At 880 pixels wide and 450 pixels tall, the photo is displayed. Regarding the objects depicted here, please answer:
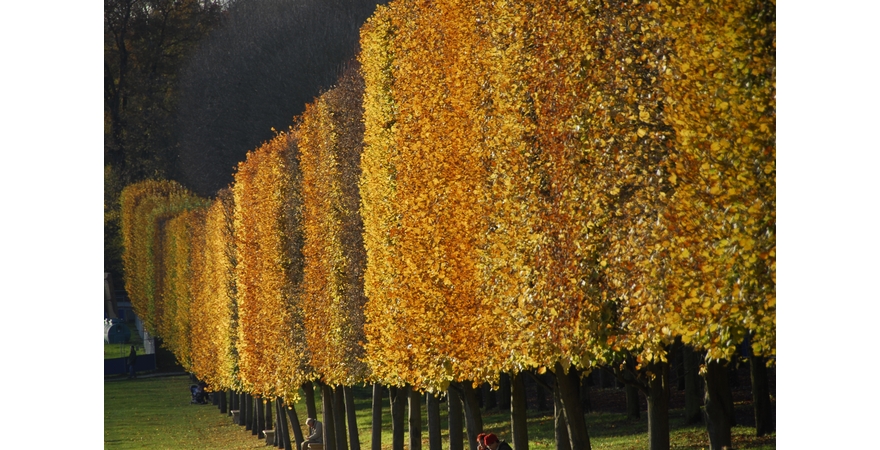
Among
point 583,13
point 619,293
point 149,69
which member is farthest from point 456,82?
point 149,69

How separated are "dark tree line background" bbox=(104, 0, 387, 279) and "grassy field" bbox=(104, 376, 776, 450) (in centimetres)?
1331

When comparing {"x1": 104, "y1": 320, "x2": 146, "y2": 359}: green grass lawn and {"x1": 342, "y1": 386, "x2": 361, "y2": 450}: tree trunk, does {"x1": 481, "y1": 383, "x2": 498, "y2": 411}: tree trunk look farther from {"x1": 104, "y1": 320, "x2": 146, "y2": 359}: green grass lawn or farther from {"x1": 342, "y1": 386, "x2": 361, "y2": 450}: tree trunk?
{"x1": 104, "y1": 320, "x2": 146, "y2": 359}: green grass lawn

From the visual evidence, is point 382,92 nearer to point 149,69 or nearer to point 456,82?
point 456,82

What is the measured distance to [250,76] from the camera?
59906mm

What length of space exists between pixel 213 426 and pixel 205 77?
89.8 ft

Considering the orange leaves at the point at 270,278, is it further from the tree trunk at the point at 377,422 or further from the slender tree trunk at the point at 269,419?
the slender tree trunk at the point at 269,419

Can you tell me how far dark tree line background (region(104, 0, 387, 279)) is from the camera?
5722 centimetres

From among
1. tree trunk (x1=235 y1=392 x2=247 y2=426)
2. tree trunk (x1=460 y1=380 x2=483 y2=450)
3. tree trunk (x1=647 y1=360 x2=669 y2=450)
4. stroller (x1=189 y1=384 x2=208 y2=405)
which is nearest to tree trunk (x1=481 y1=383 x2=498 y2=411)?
tree trunk (x1=235 y1=392 x2=247 y2=426)

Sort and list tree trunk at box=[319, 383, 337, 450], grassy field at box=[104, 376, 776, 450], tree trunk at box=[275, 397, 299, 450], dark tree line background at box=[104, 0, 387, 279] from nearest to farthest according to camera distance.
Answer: grassy field at box=[104, 376, 776, 450]
tree trunk at box=[319, 383, 337, 450]
tree trunk at box=[275, 397, 299, 450]
dark tree line background at box=[104, 0, 387, 279]

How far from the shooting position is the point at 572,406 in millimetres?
14984

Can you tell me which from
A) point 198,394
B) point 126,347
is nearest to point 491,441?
point 198,394
